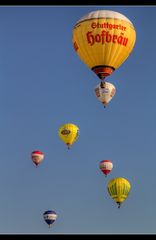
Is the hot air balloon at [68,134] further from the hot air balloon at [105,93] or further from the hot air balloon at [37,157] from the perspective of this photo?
the hot air balloon at [105,93]

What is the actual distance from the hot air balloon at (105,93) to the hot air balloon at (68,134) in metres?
8.02

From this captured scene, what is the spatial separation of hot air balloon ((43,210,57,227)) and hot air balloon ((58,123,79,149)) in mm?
8302

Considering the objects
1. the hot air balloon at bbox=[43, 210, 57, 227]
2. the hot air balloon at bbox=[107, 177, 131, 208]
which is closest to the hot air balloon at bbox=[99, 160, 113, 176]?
the hot air balloon at bbox=[107, 177, 131, 208]

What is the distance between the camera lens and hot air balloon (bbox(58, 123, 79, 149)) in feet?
161

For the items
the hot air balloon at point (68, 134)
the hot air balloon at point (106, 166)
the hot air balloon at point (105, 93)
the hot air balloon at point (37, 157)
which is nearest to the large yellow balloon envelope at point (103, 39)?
the hot air balloon at point (105, 93)

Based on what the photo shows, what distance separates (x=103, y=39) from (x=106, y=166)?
22.4m

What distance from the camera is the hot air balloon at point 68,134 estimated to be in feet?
161

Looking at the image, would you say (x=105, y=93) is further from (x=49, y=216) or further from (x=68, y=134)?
(x=49, y=216)

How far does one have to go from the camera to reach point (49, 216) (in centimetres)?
5203

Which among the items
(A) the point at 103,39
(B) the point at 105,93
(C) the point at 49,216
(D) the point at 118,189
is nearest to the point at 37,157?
(C) the point at 49,216

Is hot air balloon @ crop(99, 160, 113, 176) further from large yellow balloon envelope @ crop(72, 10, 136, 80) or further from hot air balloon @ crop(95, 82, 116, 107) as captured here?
large yellow balloon envelope @ crop(72, 10, 136, 80)
